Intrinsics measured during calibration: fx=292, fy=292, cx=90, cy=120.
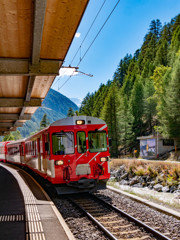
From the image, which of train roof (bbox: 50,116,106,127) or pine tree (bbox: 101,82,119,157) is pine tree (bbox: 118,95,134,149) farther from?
train roof (bbox: 50,116,106,127)

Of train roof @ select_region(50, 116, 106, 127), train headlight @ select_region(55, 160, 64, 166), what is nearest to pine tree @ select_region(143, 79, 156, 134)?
train roof @ select_region(50, 116, 106, 127)

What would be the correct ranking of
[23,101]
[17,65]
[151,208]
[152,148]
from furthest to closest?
[152,148] → [23,101] → [17,65] → [151,208]

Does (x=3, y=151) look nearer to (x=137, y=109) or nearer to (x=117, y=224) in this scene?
(x=137, y=109)

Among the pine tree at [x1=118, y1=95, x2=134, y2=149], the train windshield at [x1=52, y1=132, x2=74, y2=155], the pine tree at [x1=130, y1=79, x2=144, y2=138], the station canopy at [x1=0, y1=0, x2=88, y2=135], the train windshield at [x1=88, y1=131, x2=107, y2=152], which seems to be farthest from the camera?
the pine tree at [x1=130, y1=79, x2=144, y2=138]

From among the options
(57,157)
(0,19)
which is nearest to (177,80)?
(57,157)

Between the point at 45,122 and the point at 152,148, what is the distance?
253ft

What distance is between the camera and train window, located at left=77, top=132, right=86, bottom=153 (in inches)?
451

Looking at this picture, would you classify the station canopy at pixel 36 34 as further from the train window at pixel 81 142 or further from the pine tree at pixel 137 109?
the pine tree at pixel 137 109

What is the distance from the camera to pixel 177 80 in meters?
40.2

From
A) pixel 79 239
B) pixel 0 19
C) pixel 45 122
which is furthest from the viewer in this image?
pixel 45 122

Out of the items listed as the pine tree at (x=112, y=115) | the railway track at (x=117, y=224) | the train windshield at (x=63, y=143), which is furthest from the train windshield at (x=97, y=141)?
the pine tree at (x=112, y=115)

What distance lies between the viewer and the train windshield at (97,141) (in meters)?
11.7

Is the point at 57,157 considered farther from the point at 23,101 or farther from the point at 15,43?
the point at 23,101

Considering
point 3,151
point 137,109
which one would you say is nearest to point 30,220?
point 3,151
